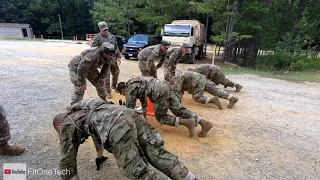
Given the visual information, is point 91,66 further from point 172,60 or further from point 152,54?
point 172,60

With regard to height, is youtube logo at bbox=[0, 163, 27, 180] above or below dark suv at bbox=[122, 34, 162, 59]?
below

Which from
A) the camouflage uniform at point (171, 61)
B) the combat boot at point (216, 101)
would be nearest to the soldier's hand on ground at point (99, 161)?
the combat boot at point (216, 101)

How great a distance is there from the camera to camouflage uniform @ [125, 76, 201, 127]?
3599 millimetres

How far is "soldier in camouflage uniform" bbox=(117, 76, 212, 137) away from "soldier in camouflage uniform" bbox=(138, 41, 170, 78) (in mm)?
2151

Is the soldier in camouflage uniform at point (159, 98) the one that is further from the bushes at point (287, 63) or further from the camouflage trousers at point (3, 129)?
the bushes at point (287, 63)

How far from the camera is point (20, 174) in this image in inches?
Result: 115

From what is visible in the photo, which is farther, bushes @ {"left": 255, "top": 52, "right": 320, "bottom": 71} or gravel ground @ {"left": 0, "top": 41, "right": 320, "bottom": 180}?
bushes @ {"left": 255, "top": 52, "right": 320, "bottom": 71}

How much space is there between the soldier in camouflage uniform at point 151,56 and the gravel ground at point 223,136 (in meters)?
1.11

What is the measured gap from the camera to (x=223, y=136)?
13.4ft

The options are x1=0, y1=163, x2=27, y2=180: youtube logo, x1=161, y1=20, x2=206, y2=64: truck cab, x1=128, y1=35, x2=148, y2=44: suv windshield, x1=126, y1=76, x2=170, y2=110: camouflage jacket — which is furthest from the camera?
x1=128, y1=35, x2=148, y2=44: suv windshield

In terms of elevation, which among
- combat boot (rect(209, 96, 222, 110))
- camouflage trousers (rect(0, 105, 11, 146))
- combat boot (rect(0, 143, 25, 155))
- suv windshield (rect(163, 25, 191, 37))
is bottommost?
combat boot (rect(0, 143, 25, 155))

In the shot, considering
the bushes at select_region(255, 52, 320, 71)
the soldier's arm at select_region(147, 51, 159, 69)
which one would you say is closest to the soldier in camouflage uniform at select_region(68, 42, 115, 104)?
the soldier's arm at select_region(147, 51, 159, 69)

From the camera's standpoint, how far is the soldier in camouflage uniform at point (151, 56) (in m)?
5.96

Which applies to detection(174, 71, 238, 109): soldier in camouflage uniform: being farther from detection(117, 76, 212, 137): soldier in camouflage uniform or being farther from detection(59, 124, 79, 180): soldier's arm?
detection(59, 124, 79, 180): soldier's arm
